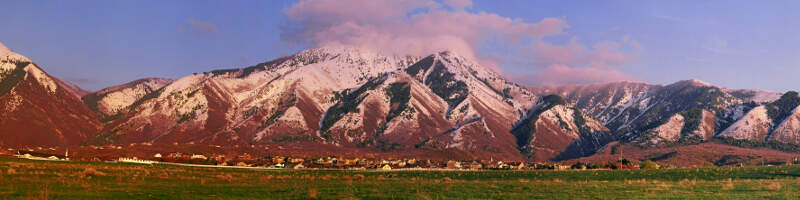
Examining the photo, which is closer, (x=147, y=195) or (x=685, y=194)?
(x=147, y=195)

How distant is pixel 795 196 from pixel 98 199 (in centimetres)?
4718

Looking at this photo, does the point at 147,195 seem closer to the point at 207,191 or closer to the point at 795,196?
the point at 207,191

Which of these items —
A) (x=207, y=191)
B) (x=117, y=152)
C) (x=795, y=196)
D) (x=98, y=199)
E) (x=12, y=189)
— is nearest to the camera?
(x=98, y=199)

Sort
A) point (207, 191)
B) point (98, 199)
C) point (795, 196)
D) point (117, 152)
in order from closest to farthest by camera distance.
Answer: point (98, 199), point (795, 196), point (207, 191), point (117, 152)

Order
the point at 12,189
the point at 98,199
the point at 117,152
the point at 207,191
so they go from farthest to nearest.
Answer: the point at 117,152 < the point at 207,191 < the point at 12,189 < the point at 98,199

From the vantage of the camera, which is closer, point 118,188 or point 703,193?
point 118,188

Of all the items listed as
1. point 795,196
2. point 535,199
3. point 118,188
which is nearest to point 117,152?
point 118,188

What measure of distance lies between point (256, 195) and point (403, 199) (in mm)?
11198

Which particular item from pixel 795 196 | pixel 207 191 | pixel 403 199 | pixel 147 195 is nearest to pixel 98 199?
pixel 147 195

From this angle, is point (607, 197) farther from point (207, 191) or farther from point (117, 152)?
point (117, 152)

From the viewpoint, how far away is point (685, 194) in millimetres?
45031

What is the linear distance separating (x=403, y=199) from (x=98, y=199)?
65.1 feet

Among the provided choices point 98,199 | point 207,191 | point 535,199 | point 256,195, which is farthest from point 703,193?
point 98,199

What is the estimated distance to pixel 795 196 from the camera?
41.2 m
